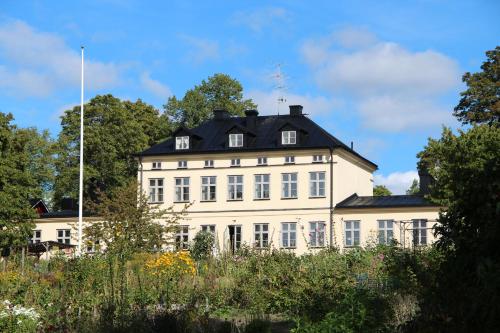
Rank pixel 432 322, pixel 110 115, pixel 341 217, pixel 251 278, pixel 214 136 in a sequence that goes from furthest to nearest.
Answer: pixel 110 115
pixel 214 136
pixel 341 217
pixel 251 278
pixel 432 322

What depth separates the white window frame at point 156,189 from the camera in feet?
172

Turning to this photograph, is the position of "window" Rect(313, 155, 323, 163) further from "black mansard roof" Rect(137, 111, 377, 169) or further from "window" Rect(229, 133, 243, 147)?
"window" Rect(229, 133, 243, 147)

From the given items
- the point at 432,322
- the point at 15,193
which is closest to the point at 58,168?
the point at 15,193

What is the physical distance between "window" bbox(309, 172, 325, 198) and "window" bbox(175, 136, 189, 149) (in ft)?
27.2

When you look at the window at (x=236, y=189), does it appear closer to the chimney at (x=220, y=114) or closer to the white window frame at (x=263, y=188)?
the white window frame at (x=263, y=188)

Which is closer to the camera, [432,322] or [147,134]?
[432,322]

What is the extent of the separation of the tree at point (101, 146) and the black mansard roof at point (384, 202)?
1662cm

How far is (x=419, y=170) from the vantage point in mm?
50031

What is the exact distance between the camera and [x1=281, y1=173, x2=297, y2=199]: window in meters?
50.2

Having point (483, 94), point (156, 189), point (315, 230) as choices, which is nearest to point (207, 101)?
point (156, 189)

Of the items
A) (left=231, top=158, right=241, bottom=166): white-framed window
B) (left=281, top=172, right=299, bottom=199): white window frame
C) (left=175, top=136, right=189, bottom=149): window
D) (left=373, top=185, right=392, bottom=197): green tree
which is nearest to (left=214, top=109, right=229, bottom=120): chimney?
(left=175, top=136, right=189, bottom=149): window

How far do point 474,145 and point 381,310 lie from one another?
24.7 meters

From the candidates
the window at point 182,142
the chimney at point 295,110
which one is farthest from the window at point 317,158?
the window at point 182,142

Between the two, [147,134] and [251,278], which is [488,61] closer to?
[147,134]
